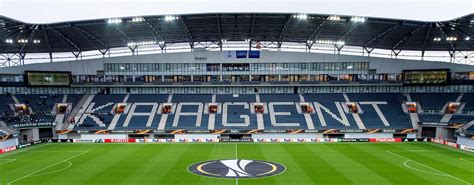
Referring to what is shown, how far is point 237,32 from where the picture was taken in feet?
200

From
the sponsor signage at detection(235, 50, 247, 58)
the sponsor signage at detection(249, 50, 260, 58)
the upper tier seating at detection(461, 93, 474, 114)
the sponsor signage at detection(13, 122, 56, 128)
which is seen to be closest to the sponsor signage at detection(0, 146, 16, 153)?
the sponsor signage at detection(13, 122, 56, 128)

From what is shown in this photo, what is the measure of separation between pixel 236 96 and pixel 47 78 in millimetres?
38873

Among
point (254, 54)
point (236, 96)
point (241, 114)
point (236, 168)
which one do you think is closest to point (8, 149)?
point (236, 168)

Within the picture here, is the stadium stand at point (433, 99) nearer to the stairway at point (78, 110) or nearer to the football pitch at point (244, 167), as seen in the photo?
the football pitch at point (244, 167)

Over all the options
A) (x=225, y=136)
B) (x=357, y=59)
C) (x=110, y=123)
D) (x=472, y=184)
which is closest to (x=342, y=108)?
(x=357, y=59)

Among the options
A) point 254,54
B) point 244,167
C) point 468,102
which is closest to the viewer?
point 244,167

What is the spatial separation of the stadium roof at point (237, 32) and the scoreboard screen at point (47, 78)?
16.1 ft

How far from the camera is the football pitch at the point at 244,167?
28.8m

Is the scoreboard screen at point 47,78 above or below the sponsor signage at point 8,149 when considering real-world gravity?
above

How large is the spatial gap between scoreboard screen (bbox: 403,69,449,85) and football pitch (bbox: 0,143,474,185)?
19.7 meters

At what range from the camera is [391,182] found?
27891mm

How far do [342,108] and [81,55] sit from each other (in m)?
55.9

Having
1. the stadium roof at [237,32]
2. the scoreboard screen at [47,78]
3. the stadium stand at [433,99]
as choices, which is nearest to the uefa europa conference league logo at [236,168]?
the stadium roof at [237,32]

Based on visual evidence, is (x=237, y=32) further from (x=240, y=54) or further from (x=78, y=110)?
(x=78, y=110)
